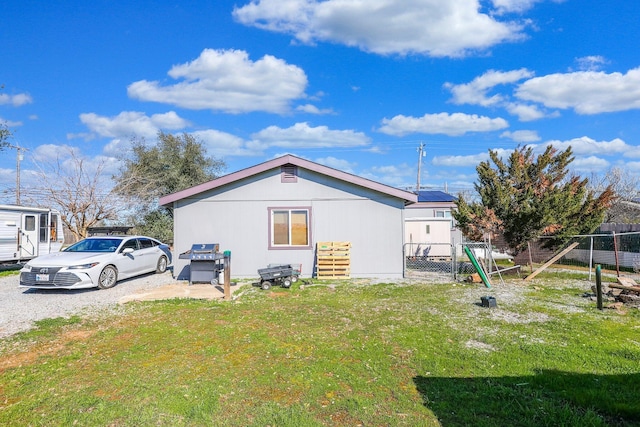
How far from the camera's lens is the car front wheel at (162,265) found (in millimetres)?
13023

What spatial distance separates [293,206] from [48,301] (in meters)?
6.56

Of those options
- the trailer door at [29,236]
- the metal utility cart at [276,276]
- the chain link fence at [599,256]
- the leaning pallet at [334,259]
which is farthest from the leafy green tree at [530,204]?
the trailer door at [29,236]

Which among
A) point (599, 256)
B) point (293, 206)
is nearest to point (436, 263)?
point (599, 256)

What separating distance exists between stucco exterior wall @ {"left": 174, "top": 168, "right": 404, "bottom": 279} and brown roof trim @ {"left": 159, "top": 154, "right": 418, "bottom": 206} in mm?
227

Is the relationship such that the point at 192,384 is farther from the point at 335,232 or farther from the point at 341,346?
the point at 335,232

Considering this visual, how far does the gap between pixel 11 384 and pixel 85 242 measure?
25.4 ft

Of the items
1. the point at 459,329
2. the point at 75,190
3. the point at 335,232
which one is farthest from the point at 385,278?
the point at 75,190

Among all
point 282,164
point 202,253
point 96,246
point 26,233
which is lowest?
point 202,253

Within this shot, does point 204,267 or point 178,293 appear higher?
point 204,267

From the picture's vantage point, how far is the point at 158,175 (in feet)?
81.5

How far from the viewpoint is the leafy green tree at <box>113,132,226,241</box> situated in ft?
78.8

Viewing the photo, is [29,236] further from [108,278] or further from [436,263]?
Result: [436,263]

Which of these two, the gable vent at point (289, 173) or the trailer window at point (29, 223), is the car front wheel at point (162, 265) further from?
the trailer window at point (29, 223)

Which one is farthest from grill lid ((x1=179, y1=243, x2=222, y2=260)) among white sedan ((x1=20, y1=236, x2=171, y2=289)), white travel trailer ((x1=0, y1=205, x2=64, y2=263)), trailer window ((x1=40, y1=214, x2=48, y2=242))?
trailer window ((x1=40, y1=214, x2=48, y2=242))
